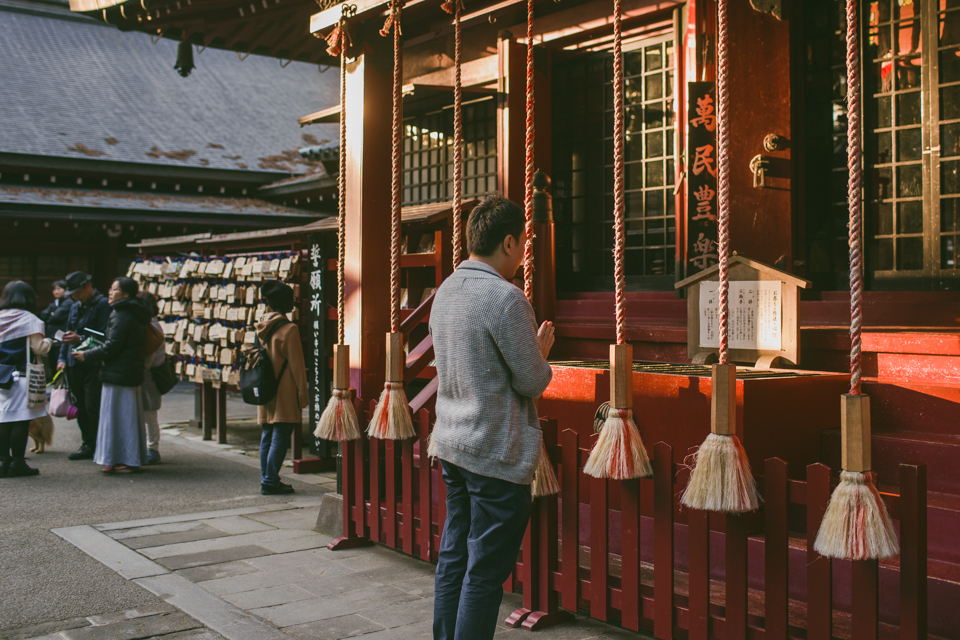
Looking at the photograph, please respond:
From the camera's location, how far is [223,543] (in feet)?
18.2

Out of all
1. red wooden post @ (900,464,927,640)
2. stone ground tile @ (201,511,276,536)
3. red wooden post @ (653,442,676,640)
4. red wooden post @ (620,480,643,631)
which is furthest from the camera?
stone ground tile @ (201,511,276,536)

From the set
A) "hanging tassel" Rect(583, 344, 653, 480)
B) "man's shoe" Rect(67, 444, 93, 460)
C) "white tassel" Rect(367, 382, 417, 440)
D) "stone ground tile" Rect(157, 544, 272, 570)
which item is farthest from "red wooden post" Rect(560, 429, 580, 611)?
"man's shoe" Rect(67, 444, 93, 460)

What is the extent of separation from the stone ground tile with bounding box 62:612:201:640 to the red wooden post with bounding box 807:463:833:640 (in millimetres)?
2871

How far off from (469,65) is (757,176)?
11.2 ft

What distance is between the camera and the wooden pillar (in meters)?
5.68

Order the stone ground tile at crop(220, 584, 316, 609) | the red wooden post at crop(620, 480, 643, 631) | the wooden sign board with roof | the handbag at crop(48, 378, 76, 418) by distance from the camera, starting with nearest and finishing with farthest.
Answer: the red wooden post at crop(620, 480, 643, 631) → the stone ground tile at crop(220, 584, 316, 609) → the wooden sign board with roof → the handbag at crop(48, 378, 76, 418)

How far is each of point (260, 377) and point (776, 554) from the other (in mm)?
5072

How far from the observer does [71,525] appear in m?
6.02

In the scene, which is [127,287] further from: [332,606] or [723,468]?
[723,468]

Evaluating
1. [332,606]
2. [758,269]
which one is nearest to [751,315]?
[758,269]

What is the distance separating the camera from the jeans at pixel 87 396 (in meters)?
8.84

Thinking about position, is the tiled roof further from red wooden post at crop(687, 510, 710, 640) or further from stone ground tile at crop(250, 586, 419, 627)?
red wooden post at crop(687, 510, 710, 640)

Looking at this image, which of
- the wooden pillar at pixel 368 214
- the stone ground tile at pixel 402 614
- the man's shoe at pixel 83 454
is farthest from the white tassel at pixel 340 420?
the man's shoe at pixel 83 454

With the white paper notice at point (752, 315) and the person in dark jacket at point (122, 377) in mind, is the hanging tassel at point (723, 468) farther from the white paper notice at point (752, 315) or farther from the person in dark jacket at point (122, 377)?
the person in dark jacket at point (122, 377)
